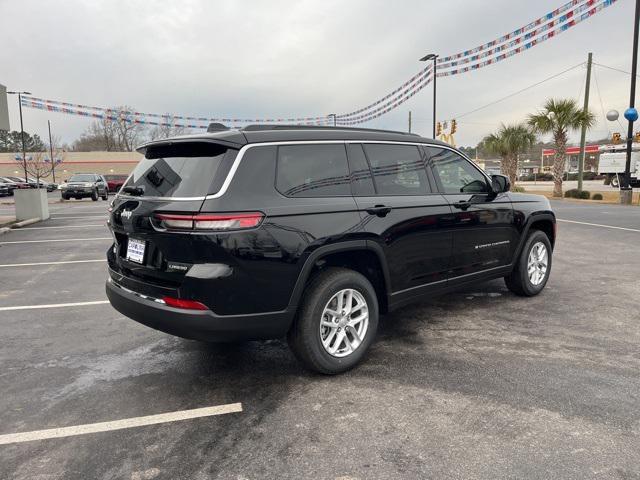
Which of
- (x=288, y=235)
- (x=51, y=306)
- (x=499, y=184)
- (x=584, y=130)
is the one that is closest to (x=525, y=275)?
(x=499, y=184)

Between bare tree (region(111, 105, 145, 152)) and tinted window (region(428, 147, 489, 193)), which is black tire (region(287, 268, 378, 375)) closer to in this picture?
tinted window (region(428, 147, 489, 193))

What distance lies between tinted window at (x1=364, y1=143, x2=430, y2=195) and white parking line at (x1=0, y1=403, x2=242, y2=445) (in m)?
2.00

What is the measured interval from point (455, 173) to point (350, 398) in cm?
248

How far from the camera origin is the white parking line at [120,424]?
9.18 feet

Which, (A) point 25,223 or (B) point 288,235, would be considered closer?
(B) point 288,235

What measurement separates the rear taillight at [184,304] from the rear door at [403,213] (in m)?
1.36

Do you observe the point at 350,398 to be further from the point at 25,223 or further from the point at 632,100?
the point at 632,100

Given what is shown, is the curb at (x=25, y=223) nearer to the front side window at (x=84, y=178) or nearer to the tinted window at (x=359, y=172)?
the front side window at (x=84, y=178)

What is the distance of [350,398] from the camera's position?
319 cm

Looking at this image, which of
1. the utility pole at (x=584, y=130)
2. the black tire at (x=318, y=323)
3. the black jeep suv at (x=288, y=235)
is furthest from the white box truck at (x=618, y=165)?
the black tire at (x=318, y=323)

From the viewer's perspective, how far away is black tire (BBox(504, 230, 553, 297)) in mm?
5367

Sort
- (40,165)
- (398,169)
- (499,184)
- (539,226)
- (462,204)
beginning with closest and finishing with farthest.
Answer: (398,169) < (462,204) < (499,184) < (539,226) < (40,165)

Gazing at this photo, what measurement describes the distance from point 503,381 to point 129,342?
319cm

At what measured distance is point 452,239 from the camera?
172 inches
